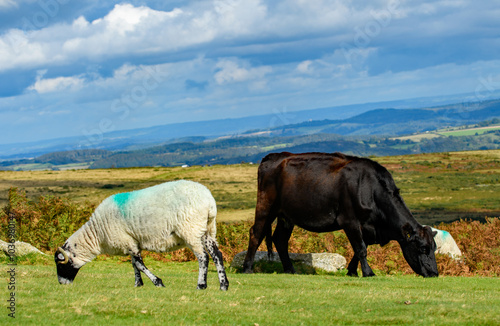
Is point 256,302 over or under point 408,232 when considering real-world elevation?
under

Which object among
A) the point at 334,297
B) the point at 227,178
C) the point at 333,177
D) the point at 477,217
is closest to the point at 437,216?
the point at 477,217

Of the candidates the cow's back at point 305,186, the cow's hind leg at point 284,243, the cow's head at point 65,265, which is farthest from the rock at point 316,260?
the cow's head at point 65,265

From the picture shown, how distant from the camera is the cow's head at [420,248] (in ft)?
51.4

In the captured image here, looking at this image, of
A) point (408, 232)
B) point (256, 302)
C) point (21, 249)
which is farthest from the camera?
point (21, 249)

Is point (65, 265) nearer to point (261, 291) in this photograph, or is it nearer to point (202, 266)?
point (202, 266)

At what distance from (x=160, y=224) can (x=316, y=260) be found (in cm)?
745

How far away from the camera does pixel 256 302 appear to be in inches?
448

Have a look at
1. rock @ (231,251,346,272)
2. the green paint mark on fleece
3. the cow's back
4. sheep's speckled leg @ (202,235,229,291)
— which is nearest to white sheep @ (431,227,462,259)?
rock @ (231,251,346,272)

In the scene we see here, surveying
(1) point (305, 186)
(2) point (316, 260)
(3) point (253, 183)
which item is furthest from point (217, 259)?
(3) point (253, 183)

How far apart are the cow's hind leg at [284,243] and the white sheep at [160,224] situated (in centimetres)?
525

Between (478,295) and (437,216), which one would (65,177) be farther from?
(478,295)

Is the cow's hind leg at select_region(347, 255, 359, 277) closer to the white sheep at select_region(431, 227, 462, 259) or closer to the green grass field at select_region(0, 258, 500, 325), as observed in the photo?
the green grass field at select_region(0, 258, 500, 325)

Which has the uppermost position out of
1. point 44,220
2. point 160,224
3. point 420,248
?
point 160,224

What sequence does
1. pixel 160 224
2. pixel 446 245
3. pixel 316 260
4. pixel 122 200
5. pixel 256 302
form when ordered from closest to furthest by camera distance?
pixel 256 302 < pixel 160 224 < pixel 122 200 < pixel 316 260 < pixel 446 245
